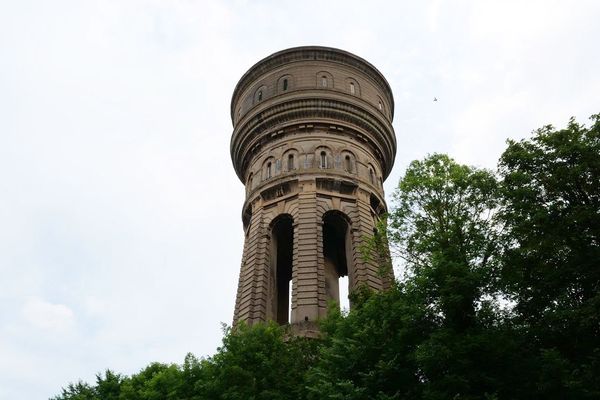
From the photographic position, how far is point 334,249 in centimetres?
3366

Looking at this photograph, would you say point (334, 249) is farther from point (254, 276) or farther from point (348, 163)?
point (254, 276)

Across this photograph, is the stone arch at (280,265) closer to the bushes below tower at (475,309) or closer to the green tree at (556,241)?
the bushes below tower at (475,309)

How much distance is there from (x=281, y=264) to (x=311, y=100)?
33.3ft

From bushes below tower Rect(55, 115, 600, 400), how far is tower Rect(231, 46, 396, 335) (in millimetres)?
8153

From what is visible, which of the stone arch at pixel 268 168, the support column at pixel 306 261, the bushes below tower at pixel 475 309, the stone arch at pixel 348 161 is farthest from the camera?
the stone arch at pixel 268 168

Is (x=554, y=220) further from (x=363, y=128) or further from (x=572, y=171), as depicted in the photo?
(x=363, y=128)

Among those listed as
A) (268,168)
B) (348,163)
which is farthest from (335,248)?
(268,168)

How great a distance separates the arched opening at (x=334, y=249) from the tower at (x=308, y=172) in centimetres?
6

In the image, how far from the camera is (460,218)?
1830 centimetres

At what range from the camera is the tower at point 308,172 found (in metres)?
27.9

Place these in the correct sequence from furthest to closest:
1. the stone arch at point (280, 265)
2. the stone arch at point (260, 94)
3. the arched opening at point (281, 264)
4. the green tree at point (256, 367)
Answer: the stone arch at point (260, 94) → the arched opening at point (281, 264) → the stone arch at point (280, 265) → the green tree at point (256, 367)

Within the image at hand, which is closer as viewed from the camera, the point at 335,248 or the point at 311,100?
the point at 311,100

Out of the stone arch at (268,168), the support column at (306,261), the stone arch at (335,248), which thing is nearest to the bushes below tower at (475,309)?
the support column at (306,261)

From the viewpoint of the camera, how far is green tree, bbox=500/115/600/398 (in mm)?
14617
